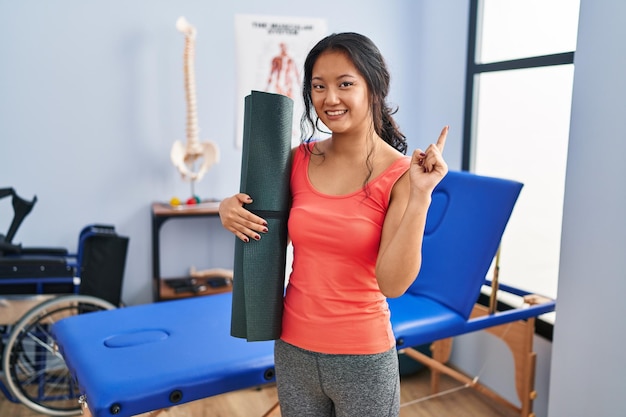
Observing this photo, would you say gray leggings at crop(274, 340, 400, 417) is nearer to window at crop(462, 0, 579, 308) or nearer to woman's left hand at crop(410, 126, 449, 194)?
woman's left hand at crop(410, 126, 449, 194)

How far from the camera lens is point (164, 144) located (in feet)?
9.25

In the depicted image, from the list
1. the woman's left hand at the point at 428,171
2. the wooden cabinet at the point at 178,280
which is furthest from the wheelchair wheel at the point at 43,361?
the woman's left hand at the point at 428,171

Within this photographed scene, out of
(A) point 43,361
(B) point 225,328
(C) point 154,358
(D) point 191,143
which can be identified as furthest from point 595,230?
(A) point 43,361

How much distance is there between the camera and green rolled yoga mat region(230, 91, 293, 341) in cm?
124

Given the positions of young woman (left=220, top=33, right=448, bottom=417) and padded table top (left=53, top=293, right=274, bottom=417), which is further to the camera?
padded table top (left=53, top=293, right=274, bottom=417)

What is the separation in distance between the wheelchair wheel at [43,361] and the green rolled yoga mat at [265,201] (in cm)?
114

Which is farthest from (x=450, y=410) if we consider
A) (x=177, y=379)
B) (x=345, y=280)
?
(x=345, y=280)

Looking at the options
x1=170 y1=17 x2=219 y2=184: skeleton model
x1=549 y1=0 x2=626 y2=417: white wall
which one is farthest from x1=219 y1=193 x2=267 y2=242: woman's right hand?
x1=170 y1=17 x2=219 y2=184: skeleton model

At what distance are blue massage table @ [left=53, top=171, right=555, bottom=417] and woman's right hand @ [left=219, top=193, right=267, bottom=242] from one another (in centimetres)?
45

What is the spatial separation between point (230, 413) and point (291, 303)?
4.62 ft

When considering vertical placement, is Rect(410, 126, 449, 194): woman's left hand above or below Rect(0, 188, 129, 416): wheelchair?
above

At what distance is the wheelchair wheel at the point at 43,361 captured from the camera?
2.21 m

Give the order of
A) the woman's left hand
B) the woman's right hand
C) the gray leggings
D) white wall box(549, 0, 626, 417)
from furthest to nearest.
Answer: white wall box(549, 0, 626, 417)
the woman's right hand
the gray leggings
the woman's left hand

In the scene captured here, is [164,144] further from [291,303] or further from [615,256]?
[615,256]
